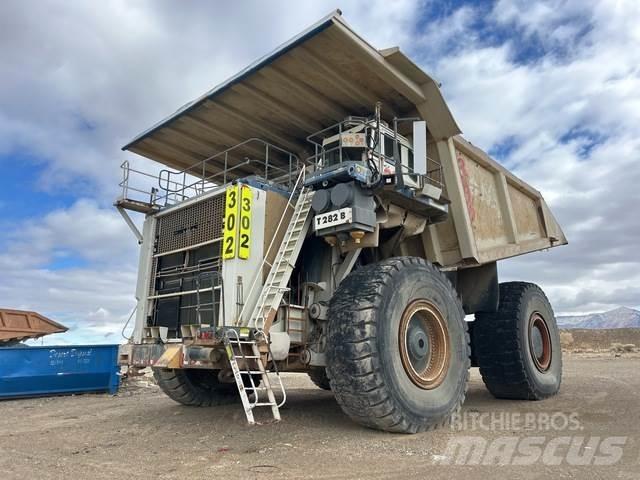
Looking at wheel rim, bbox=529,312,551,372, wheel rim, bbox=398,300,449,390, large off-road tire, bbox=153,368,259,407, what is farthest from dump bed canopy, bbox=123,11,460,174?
wheel rim, bbox=529,312,551,372

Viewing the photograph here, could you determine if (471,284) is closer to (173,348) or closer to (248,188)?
(248,188)

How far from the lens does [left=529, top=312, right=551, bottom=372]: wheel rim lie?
944 centimetres

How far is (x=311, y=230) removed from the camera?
678cm

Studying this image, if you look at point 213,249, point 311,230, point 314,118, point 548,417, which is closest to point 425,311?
point 311,230

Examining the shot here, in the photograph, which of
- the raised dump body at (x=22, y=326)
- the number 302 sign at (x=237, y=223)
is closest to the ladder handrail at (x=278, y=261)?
the number 302 sign at (x=237, y=223)

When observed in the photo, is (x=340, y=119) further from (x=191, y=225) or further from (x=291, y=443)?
(x=291, y=443)

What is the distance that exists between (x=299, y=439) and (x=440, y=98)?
16.4 ft

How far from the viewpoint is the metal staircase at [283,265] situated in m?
5.95

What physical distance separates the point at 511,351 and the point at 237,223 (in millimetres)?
5491

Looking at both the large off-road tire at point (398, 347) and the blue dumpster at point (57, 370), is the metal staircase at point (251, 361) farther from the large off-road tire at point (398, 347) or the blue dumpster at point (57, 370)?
the blue dumpster at point (57, 370)

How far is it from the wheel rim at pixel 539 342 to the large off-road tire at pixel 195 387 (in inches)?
210

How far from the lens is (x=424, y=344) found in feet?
20.9

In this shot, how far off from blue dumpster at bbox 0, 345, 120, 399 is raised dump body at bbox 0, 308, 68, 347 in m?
4.90

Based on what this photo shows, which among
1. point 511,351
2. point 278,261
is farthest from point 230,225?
point 511,351
